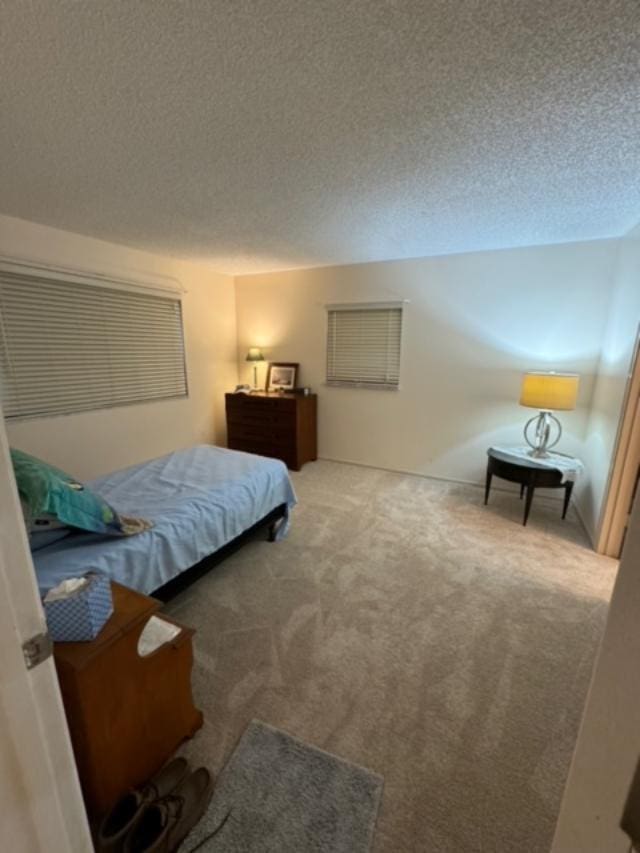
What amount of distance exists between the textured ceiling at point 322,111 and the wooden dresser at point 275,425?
1988 millimetres

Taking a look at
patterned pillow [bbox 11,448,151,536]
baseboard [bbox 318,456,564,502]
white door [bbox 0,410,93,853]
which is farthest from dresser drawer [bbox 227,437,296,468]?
white door [bbox 0,410,93,853]

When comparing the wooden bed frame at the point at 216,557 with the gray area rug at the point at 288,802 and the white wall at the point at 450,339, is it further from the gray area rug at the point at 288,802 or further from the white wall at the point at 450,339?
the white wall at the point at 450,339

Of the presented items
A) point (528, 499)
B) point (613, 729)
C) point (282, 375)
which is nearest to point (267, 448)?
point (282, 375)

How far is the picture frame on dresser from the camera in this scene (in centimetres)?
461

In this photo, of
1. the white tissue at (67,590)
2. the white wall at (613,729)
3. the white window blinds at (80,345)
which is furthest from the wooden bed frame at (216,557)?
the white window blinds at (80,345)

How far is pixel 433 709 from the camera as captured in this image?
1.51m

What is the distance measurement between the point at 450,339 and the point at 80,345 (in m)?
3.50

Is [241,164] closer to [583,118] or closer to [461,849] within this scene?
[583,118]

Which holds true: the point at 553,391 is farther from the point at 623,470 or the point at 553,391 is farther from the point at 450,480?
the point at 450,480

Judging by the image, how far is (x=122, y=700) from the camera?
44.7 inches

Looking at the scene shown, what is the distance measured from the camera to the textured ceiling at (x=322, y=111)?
1.07 m

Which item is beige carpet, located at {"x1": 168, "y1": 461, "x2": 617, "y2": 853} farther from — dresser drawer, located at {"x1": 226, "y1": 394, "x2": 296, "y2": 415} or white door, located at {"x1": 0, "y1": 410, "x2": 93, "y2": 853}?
dresser drawer, located at {"x1": 226, "y1": 394, "x2": 296, "y2": 415}

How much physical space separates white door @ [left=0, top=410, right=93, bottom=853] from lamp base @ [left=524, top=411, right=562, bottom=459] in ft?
11.1

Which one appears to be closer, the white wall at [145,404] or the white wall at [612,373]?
the white wall at [612,373]
